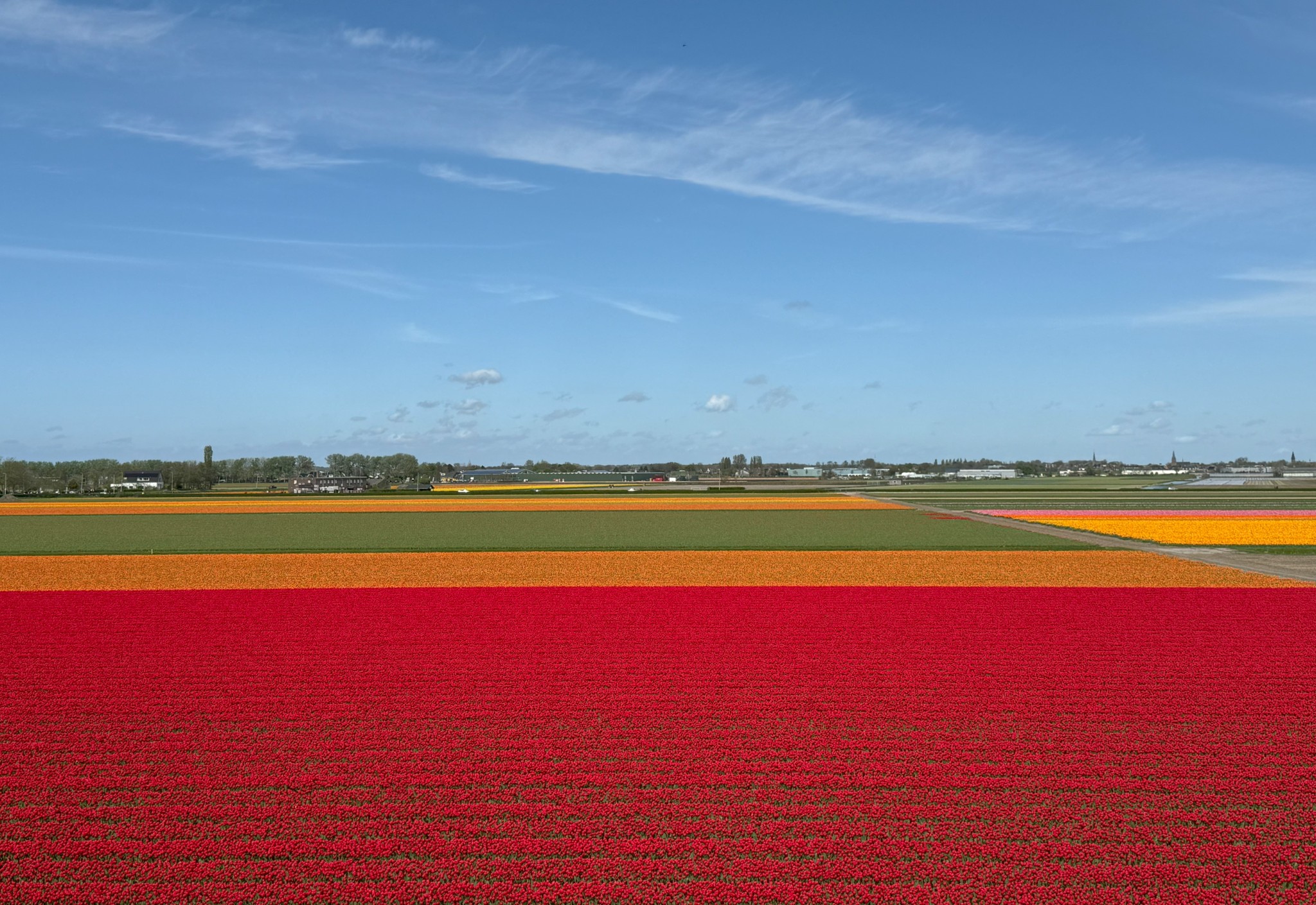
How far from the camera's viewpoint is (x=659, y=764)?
33.9 feet

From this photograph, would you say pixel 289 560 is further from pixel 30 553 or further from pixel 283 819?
pixel 283 819

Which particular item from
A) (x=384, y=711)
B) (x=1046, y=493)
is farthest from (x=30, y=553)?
(x=1046, y=493)

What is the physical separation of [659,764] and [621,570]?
20.1 metres

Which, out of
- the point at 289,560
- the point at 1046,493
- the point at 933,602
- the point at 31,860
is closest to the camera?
the point at 31,860

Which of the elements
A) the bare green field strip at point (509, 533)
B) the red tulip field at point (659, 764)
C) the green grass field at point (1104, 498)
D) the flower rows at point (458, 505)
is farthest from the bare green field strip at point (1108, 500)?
the red tulip field at point (659, 764)

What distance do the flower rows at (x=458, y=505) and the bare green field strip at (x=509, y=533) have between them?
8071 mm

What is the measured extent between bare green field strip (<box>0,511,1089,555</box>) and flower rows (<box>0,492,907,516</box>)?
8.07m

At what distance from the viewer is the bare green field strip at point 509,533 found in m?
39.3

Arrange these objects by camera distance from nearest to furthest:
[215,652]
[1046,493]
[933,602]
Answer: [215,652] → [933,602] → [1046,493]

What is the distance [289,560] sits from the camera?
33750 millimetres

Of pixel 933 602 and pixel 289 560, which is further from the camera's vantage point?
pixel 289 560

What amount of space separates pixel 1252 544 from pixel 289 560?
124ft

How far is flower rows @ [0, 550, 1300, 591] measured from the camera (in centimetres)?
2680

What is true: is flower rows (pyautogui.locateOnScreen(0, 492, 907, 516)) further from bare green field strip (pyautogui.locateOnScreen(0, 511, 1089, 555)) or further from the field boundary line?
the field boundary line
